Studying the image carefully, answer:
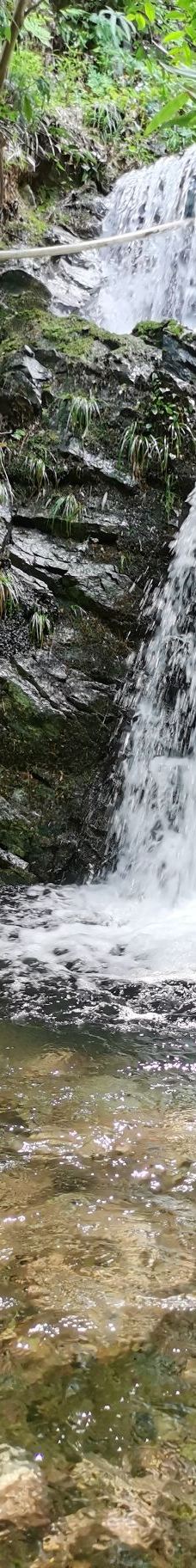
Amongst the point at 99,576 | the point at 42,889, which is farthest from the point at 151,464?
the point at 42,889

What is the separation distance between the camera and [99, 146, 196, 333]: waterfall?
21.4ft

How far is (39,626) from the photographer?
472cm

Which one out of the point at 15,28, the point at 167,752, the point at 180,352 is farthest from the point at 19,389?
the point at 167,752

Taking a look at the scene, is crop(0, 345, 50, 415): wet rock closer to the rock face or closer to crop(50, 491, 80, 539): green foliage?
the rock face

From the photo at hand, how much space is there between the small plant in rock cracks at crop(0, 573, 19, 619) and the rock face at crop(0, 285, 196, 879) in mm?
20

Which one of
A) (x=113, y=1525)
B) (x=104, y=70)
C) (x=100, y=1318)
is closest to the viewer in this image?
(x=113, y=1525)

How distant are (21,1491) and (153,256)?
7.62m

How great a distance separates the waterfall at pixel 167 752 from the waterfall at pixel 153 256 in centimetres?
226

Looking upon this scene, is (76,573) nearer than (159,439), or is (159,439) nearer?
(76,573)

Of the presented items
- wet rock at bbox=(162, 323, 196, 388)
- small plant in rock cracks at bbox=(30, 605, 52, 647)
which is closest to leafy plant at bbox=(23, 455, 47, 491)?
small plant in rock cracks at bbox=(30, 605, 52, 647)

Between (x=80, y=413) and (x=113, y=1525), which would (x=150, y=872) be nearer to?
(x=80, y=413)

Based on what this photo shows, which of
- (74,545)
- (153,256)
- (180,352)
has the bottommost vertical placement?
(74,545)

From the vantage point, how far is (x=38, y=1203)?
181cm

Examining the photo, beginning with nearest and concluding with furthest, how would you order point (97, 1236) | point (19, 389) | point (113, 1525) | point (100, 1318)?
point (113, 1525)
point (100, 1318)
point (97, 1236)
point (19, 389)
